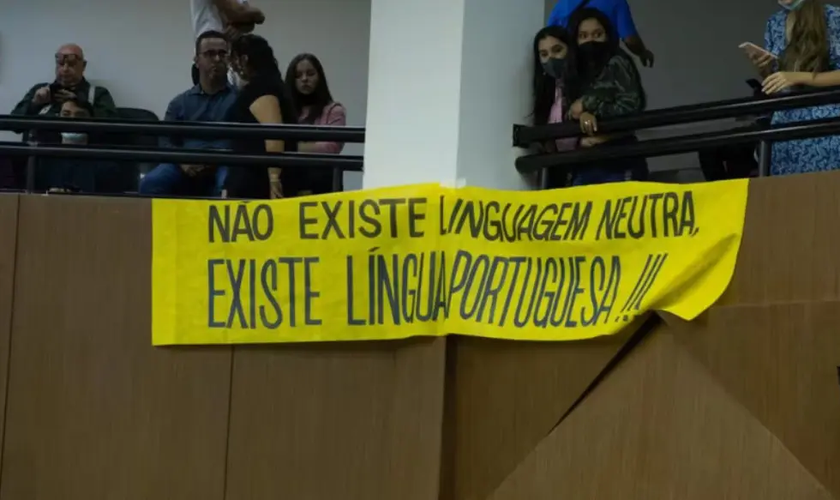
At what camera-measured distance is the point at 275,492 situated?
3.00 metres

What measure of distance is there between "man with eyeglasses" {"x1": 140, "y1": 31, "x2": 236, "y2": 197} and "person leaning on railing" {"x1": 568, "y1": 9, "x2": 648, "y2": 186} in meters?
1.03

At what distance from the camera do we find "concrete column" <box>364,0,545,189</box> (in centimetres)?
305

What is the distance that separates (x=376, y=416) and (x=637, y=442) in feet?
2.13

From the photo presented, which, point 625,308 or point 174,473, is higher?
point 625,308

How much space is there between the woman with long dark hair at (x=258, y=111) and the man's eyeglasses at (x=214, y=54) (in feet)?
0.34

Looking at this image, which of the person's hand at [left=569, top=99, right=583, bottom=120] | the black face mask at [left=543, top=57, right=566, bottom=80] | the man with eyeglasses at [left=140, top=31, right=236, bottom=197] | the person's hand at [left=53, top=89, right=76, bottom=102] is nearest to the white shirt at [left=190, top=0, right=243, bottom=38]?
the man with eyeglasses at [left=140, top=31, right=236, bottom=197]

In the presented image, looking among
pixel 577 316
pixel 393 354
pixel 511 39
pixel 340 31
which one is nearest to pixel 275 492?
pixel 393 354

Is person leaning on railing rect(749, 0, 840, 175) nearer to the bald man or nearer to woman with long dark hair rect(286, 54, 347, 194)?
woman with long dark hair rect(286, 54, 347, 194)

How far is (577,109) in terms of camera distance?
3.07 metres

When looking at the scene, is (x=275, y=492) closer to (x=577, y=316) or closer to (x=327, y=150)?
(x=577, y=316)

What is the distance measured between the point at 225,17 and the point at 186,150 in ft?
2.46

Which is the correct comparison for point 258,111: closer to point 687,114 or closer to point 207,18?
point 207,18

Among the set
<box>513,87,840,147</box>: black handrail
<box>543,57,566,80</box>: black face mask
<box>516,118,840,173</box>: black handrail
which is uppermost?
<box>543,57,566,80</box>: black face mask

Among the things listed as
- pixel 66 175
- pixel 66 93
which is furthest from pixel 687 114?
pixel 66 93
